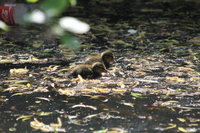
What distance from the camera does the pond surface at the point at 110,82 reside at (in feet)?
9.26

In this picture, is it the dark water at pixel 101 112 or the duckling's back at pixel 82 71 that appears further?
the duckling's back at pixel 82 71

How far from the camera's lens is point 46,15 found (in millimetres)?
788

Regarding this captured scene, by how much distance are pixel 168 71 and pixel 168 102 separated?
3.43ft

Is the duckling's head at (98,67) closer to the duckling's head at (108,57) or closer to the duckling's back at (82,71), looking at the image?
the duckling's back at (82,71)

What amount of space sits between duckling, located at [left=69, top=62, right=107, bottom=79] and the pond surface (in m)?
0.11

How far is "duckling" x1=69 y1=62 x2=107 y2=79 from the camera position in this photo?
4.11 m

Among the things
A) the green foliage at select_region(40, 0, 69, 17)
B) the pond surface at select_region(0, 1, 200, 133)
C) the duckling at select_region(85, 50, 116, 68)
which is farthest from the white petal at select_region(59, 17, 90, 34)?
the duckling at select_region(85, 50, 116, 68)

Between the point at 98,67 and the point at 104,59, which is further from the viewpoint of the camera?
the point at 104,59

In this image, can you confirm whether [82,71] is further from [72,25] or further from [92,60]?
[72,25]

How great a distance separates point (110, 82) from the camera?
153 inches

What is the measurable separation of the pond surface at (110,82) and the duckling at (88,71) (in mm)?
110

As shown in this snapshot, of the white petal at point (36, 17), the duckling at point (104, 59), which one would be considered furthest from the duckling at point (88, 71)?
the white petal at point (36, 17)

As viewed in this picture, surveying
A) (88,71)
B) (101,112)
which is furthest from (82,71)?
(101,112)

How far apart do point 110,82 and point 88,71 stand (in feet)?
1.31
